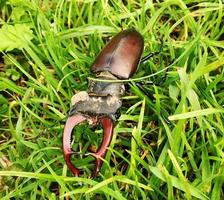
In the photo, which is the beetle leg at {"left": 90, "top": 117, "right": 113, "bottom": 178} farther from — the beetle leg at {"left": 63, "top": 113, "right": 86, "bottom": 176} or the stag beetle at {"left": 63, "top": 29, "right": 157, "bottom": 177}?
the beetle leg at {"left": 63, "top": 113, "right": 86, "bottom": 176}

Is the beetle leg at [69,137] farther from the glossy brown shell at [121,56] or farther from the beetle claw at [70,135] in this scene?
the glossy brown shell at [121,56]

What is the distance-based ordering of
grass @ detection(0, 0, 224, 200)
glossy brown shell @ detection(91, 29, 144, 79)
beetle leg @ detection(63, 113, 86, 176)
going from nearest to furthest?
beetle leg @ detection(63, 113, 86, 176) < grass @ detection(0, 0, 224, 200) < glossy brown shell @ detection(91, 29, 144, 79)

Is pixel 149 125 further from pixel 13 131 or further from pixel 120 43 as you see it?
pixel 13 131

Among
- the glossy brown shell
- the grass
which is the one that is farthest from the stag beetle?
the grass

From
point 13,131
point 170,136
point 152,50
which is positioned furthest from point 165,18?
point 13,131

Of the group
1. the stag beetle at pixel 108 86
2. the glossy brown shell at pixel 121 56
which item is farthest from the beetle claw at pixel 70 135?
the glossy brown shell at pixel 121 56
